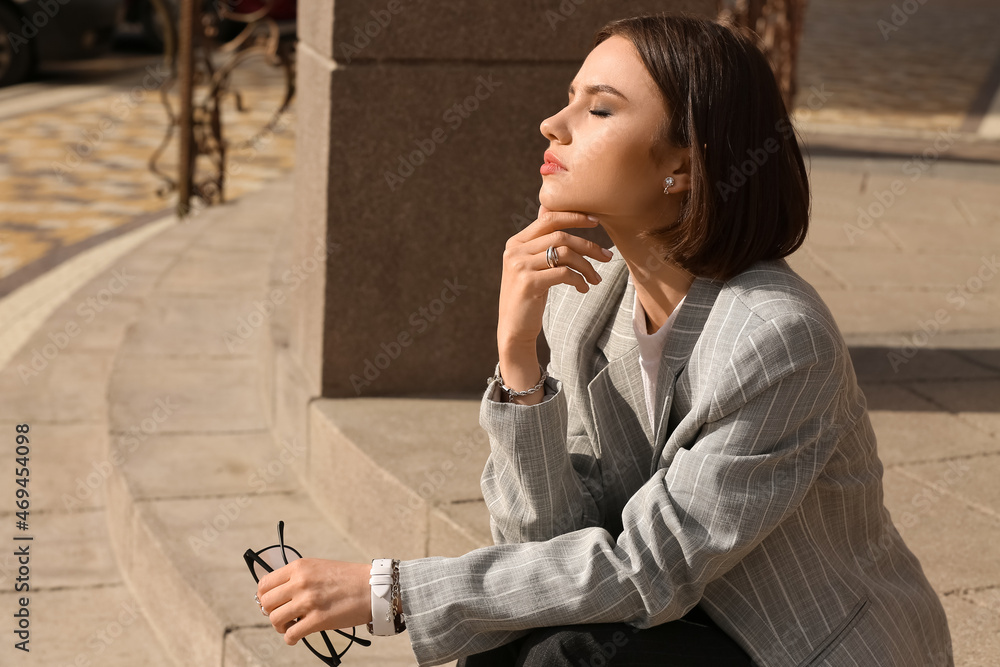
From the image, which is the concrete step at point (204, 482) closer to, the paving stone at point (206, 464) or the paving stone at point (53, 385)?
the paving stone at point (206, 464)

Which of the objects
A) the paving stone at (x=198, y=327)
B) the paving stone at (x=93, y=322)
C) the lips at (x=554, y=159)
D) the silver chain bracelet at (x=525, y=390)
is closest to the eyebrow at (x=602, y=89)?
the lips at (x=554, y=159)

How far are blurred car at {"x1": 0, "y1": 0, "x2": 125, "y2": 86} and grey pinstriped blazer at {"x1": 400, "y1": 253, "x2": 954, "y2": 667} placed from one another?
9482 mm

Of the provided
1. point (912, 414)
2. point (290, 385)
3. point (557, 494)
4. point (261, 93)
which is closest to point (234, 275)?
point (290, 385)

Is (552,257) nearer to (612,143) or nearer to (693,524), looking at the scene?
(612,143)

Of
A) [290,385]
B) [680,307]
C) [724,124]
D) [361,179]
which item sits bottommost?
[290,385]

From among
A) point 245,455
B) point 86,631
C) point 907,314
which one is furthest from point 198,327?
point 907,314

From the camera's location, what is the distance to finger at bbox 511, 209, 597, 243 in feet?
5.76

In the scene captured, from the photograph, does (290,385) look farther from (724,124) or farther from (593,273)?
(724,124)

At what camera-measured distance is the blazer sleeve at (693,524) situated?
1576 millimetres

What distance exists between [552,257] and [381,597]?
1.92 feet

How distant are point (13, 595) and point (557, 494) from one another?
1968 mm

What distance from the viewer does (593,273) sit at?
5.73 ft

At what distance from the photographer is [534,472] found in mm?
1751

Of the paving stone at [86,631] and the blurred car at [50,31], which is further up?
the paving stone at [86,631]
